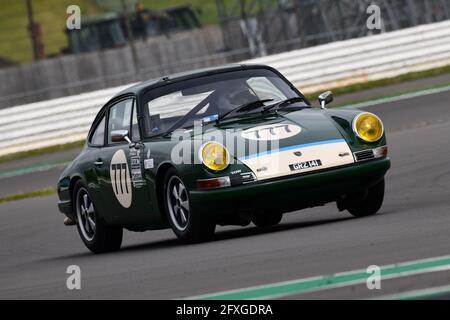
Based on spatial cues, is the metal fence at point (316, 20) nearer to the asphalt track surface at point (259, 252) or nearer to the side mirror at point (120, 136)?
the asphalt track surface at point (259, 252)

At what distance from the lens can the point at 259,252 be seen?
289 inches

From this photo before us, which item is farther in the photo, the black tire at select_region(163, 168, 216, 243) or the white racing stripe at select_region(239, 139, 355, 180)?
the black tire at select_region(163, 168, 216, 243)

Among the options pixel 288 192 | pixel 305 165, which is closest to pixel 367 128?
pixel 305 165

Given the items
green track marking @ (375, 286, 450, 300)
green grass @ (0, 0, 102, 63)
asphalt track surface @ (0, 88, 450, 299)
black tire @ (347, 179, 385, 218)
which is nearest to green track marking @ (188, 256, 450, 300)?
asphalt track surface @ (0, 88, 450, 299)

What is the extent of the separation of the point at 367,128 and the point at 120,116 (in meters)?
2.26

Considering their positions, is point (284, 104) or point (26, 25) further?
point (26, 25)

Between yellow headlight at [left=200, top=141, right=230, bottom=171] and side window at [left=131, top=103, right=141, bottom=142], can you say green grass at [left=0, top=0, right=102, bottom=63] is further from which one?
yellow headlight at [left=200, top=141, right=230, bottom=171]

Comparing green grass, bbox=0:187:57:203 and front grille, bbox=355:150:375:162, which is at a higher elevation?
green grass, bbox=0:187:57:203

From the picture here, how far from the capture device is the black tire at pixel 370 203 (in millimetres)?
8828

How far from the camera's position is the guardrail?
2200cm

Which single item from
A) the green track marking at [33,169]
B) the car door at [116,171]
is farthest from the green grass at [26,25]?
the car door at [116,171]

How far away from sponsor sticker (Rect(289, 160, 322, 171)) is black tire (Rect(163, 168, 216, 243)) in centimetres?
70

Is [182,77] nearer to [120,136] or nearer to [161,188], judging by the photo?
[120,136]
